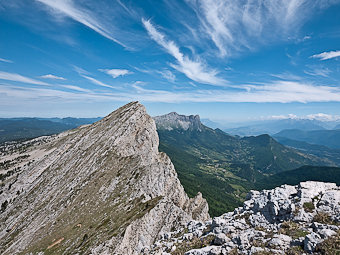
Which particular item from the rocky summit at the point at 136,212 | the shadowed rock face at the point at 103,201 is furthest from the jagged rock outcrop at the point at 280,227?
the shadowed rock face at the point at 103,201

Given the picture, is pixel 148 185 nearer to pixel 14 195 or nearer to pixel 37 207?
pixel 37 207

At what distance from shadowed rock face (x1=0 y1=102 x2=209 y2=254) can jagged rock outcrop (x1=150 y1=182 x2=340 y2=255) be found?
18.4m

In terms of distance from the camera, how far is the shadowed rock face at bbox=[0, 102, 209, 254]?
42.0 metres

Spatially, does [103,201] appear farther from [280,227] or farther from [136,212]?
[280,227]

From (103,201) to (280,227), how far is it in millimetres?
53050

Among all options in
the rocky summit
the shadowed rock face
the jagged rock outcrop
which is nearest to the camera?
the jagged rock outcrop

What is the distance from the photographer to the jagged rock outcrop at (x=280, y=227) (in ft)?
50.9

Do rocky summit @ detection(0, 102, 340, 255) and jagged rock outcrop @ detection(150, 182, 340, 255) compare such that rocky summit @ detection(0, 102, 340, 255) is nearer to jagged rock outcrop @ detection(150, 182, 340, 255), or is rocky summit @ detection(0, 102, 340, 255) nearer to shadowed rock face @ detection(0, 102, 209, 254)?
jagged rock outcrop @ detection(150, 182, 340, 255)

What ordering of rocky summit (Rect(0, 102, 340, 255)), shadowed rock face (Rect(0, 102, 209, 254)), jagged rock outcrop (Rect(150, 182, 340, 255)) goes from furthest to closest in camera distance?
shadowed rock face (Rect(0, 102, 209, 254)), rocky summit (Rect(0, 102, 340, 255)), jagged rock outcrop (Rect(150, 182, 340, 255))

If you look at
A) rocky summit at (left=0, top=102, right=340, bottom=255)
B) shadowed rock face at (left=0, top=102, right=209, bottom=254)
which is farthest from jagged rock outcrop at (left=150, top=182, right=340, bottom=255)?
shadowed rock face at (left=0, top=102, right=209, bottom=254)

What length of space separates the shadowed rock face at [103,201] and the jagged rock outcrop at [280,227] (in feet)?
60.5

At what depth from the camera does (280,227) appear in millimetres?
19125

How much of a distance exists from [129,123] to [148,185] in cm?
4449

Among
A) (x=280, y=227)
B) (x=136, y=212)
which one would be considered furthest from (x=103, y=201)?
(x=280, y=227)
